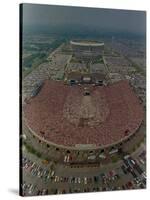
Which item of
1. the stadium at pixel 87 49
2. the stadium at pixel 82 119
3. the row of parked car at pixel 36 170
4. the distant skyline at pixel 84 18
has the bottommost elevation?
the row of parked car at pixel 36 170

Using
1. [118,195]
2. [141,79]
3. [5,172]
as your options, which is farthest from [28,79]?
[118,195]

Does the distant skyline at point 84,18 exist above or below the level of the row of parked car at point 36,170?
above

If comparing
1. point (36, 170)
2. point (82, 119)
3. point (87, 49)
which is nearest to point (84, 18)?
point (87, 49)

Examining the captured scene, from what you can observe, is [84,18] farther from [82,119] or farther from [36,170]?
[36,170]

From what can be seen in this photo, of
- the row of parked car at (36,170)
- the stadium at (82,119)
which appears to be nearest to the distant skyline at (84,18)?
the stadium at (82,119)

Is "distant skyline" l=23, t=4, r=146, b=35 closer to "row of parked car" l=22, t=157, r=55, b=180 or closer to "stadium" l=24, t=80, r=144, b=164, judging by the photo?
"stadium" l=24, t=80, r=144, b=164

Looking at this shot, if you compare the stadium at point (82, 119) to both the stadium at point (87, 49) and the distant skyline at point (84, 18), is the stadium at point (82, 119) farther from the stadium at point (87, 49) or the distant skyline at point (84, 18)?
the distant skyline at point (84, 18)
